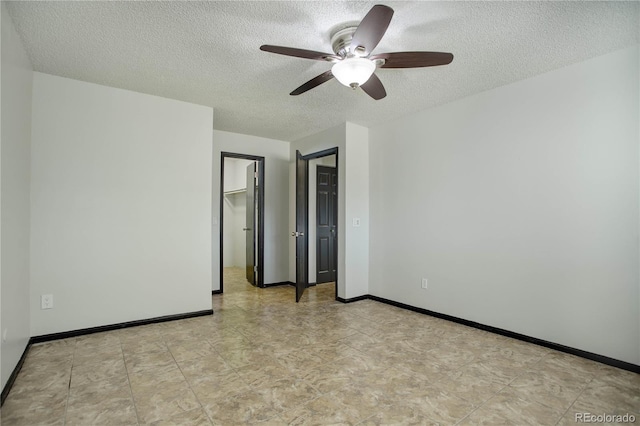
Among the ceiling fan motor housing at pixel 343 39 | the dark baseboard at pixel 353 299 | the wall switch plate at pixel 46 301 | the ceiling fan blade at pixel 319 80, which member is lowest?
the dark baseboard at pixel 353 299

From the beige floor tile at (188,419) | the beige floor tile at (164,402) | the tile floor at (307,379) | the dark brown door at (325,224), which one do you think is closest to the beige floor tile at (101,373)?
the tile floor at (307,379)

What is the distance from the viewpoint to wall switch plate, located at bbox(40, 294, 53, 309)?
2.89 m

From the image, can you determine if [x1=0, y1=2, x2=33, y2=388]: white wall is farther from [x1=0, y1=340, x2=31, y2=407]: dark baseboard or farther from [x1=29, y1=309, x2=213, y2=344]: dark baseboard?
[x1=29, y1=309, x2=213, y2=344]: dark baseboard

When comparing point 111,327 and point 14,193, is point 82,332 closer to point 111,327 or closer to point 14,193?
point 111,327

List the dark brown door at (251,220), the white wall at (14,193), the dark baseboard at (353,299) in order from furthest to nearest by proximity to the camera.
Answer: the dark brown door at (251,220) < the dark baseboard at (353,299) < the white wall at (14,193)

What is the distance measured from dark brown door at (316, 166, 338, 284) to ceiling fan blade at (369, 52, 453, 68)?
11.1 ft

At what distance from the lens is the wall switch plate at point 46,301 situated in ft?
9.50

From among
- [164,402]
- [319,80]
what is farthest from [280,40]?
[164,402]

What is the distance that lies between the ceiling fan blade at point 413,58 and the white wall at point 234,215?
5.21m

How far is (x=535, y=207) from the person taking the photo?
9.62 ft

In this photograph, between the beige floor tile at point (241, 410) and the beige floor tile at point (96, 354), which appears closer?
the beige floor tile at point (241, 410)

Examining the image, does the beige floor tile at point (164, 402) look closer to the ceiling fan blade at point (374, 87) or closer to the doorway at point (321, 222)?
the ceiling fan blade at point (374, 87)

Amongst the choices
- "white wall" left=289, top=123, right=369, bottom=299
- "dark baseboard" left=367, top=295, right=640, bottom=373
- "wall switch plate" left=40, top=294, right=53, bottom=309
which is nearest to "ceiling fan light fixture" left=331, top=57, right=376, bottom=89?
"white wall" left=289, top=123, right=369, bottom=299

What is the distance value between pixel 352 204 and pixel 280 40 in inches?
98.8
